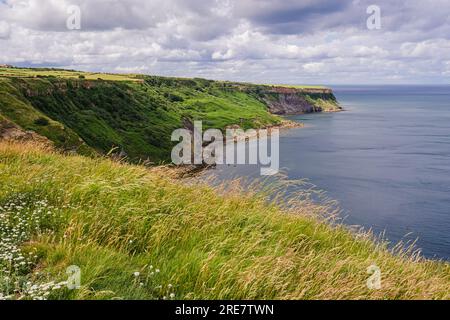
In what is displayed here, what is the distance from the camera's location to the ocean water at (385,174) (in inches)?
2293

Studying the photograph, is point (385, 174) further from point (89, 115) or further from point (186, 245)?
point (186, 245)

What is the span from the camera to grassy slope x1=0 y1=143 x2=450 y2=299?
579 centimetres

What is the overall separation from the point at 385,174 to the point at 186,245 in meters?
92.1

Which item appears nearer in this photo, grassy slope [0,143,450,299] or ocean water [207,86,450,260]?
grassy slope [0,143,450,299]

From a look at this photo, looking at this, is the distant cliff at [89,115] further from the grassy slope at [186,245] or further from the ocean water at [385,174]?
the grassy slope at [186,245]

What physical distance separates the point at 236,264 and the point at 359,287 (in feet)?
6.28

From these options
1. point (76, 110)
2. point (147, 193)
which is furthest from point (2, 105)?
point (147, 193)

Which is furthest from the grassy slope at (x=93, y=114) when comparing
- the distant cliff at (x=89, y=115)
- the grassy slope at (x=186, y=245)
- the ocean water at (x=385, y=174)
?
the grassy slope at (x=186, y=245)

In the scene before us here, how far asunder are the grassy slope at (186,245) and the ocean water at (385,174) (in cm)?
979

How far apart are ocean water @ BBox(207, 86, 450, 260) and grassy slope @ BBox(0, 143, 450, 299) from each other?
32.1 ft

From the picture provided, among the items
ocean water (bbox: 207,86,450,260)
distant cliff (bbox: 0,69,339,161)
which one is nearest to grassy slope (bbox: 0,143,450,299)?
ocean water (bbox: 207,86,450,260)

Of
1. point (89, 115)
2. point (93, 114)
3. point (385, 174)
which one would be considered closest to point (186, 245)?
point (385, 174)

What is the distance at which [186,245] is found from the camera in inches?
281

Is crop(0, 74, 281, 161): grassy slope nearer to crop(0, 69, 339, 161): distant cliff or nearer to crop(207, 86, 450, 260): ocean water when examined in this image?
crop(0, 69, 339, 161): distant cliff
